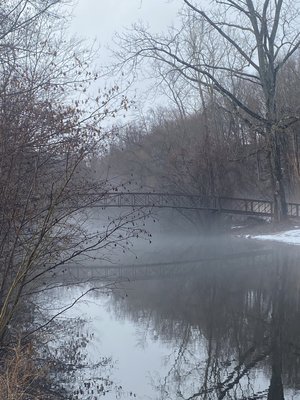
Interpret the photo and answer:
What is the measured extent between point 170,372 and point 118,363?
1104mm

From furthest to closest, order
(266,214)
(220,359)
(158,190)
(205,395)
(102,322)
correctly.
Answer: (158,190) < (266,214) < (102,322) < (220,359) < (205,395)

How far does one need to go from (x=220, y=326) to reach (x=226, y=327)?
154 mm

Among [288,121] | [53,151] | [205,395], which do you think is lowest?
[205,395]

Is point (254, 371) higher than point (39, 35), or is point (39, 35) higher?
point (39, 35)

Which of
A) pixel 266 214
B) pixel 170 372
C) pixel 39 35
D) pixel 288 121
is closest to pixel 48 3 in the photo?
pixel 39 35

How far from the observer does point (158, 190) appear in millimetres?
42594

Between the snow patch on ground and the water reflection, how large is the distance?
782 cm

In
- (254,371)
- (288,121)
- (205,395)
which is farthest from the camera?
(288,121)

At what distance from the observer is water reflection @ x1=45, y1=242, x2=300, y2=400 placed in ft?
31.4

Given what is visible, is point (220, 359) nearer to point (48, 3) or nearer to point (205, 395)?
point (205, 395)

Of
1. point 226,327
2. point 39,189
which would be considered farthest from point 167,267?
point 39,189

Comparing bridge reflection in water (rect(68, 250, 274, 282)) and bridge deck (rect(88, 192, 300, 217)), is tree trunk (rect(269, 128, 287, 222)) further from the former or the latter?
bridge reflection in water (rect(68, 250, 274, 282))

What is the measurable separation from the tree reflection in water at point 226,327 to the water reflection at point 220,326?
0.01 m

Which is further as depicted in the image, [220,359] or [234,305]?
[234,305]
